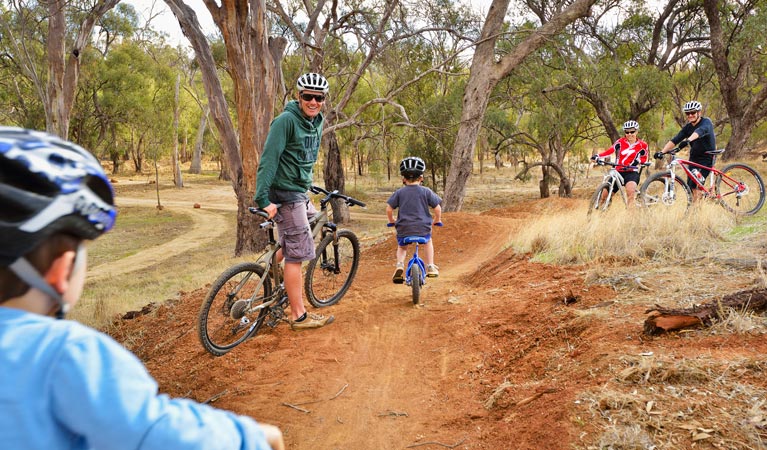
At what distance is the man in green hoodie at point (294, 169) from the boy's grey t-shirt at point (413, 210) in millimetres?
1549

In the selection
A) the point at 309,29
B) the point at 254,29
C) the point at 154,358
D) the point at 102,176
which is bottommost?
the point at 154,358

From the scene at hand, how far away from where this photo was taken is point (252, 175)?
40.3ft

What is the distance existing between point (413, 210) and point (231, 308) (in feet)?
8.27

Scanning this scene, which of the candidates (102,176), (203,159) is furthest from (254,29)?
(203,159)

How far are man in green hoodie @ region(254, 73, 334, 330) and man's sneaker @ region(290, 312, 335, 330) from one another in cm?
17

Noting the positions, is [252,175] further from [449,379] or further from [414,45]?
[414,45]

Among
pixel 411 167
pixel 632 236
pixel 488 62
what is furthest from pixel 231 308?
pixel 488 62

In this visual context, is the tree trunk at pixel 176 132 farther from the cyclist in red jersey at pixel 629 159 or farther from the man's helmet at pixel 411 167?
the man's helmet at pixel 411 167

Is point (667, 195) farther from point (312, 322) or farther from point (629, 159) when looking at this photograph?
point (312, 322)

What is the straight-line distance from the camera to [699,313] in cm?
381

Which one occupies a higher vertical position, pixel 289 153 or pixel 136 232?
pixel 289 153

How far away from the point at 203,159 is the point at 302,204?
76580mm

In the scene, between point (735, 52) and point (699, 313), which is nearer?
point (699, 313)

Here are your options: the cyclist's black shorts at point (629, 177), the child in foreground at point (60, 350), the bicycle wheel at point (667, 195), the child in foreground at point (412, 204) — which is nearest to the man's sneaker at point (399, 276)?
the child in foreground at point (412, 204)
